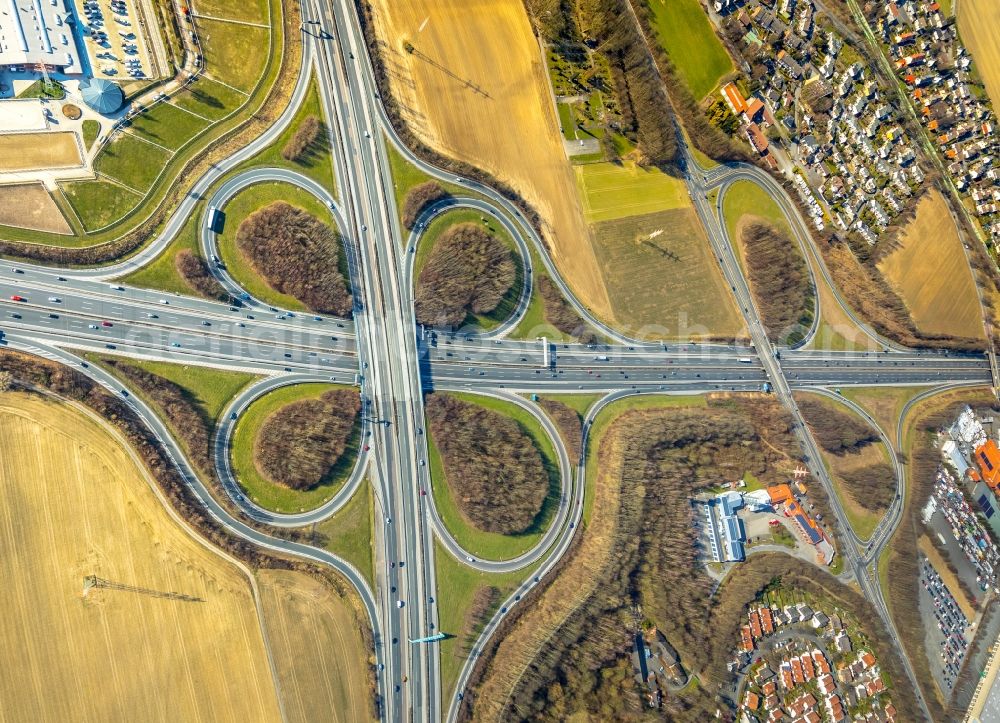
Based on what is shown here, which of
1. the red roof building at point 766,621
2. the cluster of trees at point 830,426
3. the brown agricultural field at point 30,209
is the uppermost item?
the brown agricultural field at point 30,209

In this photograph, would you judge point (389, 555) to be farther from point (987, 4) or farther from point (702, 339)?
point (987, 4)

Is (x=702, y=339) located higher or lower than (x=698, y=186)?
lower

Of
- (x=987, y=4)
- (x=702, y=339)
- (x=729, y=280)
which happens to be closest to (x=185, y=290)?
(x=702, y=339)

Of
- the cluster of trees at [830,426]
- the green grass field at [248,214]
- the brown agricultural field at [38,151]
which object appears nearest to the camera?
the brown agricultural field at [38,151]

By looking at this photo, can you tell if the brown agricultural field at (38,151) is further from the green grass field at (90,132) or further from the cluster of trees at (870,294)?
the cluster of trees at (870,294)

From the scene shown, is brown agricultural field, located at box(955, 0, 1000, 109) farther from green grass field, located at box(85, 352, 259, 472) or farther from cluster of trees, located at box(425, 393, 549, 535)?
green grass field, located at box(85, 352, 259, 472)

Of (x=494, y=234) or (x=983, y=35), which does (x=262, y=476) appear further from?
(x=983, y=35)

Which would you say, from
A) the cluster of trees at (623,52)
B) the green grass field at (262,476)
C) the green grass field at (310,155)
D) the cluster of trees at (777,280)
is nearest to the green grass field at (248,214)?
the green grass field at (310,155)
